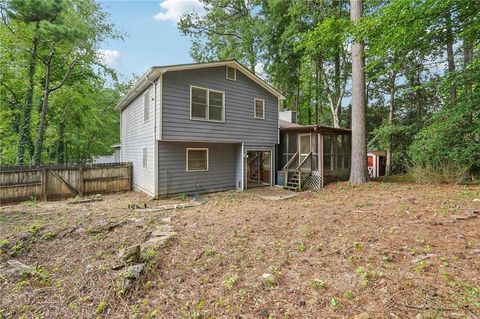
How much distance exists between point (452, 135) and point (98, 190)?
1557 centimetres

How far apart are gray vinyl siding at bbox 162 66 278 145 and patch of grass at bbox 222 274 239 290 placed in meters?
7.07

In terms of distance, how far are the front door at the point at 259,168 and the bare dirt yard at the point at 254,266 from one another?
8308mm

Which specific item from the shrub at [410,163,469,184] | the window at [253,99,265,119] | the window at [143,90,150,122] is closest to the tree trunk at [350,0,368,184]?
the shrub at [410,163,469,184]

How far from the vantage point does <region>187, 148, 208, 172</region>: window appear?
416 inches

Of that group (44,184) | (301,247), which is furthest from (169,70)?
(301,247)

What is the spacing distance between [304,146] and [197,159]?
213 inches

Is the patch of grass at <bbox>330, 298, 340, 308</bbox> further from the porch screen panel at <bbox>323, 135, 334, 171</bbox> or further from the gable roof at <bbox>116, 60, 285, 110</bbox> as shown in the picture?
the porch screen panel at <bbox>323, 135, 334, 171</bbox>

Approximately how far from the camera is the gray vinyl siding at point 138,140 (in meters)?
9.83

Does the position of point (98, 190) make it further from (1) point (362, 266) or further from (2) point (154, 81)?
(1) point (362, 266)

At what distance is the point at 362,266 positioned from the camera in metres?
3.11

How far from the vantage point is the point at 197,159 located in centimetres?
1081

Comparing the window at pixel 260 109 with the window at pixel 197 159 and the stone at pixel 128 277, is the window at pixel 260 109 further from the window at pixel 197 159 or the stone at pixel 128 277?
the stone at pixel 128 277

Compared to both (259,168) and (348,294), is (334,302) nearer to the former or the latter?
(348,294)

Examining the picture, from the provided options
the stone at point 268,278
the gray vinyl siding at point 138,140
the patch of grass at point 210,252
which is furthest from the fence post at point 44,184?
the stone at point 268,278
